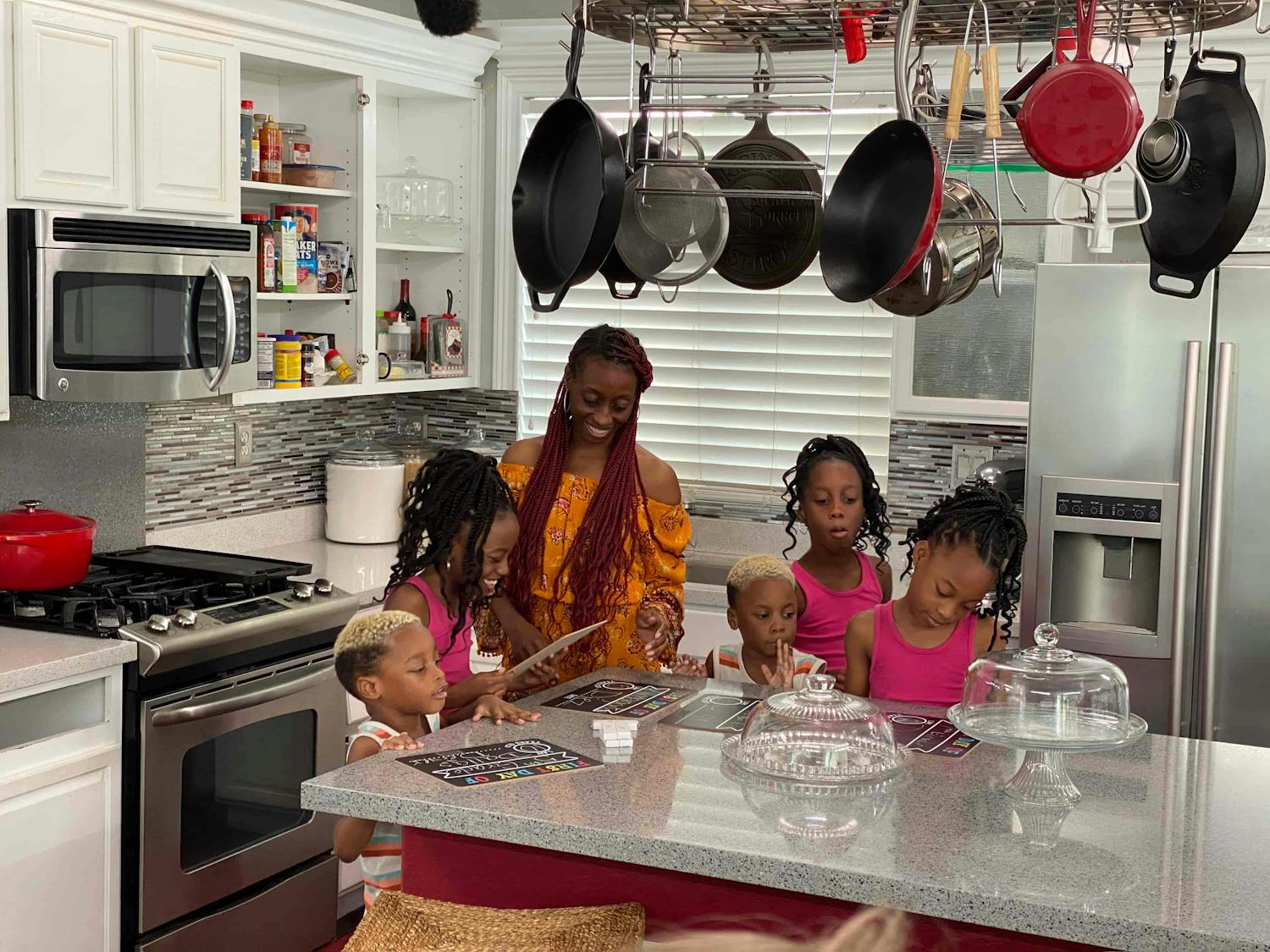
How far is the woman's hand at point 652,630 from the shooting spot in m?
2.61

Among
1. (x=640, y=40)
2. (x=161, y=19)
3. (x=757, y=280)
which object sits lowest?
(x=757, y=280)

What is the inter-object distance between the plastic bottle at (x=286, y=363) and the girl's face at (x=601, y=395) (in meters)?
1.23

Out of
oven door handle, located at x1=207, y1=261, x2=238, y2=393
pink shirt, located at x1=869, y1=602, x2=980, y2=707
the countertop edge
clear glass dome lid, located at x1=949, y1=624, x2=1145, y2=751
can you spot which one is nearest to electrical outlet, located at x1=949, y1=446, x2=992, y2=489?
pink shirt, located at x1=869, y1=602, x2=980, y2=707

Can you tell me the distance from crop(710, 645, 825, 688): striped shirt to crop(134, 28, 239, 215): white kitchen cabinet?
161 cm

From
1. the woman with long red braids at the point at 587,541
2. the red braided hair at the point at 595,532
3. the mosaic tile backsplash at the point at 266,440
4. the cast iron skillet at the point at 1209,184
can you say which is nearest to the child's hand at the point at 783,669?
the woman with long red braids at the point at 587,541

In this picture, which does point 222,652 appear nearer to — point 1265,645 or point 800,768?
point 800,768

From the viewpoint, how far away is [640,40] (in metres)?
2.42

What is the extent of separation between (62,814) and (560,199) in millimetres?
1535

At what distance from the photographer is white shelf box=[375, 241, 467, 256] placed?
3.98 metres

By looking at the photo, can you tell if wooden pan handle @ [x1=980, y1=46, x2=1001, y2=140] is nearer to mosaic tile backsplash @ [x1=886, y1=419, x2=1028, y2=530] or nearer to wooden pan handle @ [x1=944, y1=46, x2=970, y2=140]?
wooden pan handle @ [x1=944, y1=46, x2=970, y2=140]

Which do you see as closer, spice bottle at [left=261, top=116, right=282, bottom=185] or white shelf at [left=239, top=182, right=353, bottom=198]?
white shelf at [left=239, top=182, right=353, bottom=198]

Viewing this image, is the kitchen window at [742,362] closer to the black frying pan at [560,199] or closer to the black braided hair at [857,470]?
the black braided hair at [857,470]

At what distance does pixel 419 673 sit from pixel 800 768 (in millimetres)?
602

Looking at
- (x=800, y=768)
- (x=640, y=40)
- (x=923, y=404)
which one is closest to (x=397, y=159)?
(x=923, y=404)
